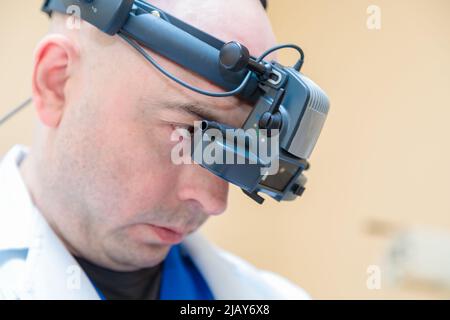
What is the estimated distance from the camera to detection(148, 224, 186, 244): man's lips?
0.94 metres

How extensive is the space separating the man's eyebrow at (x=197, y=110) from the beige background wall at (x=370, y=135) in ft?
2.50

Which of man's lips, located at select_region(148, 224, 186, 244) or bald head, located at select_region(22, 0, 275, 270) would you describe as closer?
bald head, located at select_region(22, 0, 275, 270)

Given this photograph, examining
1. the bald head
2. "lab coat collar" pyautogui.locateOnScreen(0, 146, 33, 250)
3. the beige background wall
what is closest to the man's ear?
the bald head

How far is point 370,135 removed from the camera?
5.61ft

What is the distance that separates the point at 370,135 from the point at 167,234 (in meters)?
1.00

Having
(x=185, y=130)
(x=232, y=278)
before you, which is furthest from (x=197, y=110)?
(x=232, y=278)

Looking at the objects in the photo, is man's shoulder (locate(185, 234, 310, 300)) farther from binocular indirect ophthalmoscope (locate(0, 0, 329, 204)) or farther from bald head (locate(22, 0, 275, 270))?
binocular indirect ophthalmoscope (locate(0, 0, 329, 204))

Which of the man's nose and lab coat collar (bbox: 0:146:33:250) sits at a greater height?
the man's nose

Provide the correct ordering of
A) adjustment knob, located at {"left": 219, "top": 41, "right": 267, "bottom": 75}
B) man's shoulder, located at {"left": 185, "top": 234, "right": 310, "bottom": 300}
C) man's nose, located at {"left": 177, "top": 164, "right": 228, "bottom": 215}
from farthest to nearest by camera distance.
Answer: man's shoulder, located at {"left": 185, "top": 234, "right": 310, "bottom": 300}, man's nose, located at {"left": 177, "top": 164, "right": 228, "bottom": 215}, adjustment knob, located at {"left": 219, "top": 41, "right": 267, "bottom": 75}

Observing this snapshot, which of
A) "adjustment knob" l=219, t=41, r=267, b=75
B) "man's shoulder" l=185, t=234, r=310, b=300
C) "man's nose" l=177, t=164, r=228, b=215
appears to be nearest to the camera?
"adjustment knob" l=219, t=41, r=267, b=75

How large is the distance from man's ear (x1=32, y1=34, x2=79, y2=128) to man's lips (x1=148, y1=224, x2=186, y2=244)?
28cm

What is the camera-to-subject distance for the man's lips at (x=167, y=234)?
0.94m

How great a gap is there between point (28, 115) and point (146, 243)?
26.7 inches

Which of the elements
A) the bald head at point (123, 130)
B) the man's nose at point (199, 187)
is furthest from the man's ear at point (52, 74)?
Result: the man's nose at point (199, 187)
